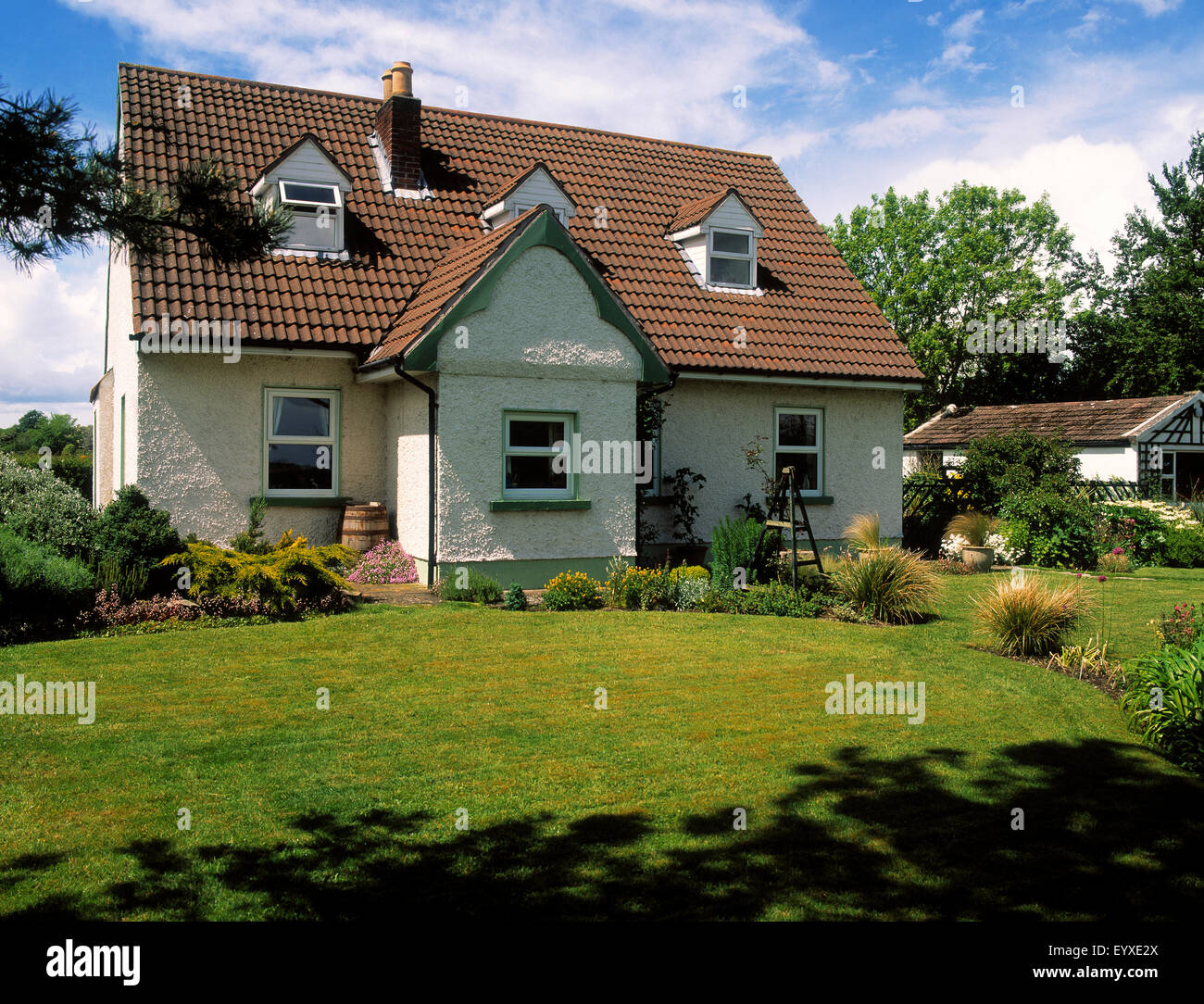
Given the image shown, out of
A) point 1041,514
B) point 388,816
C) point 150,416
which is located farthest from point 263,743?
point 1041,514

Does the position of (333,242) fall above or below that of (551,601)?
above

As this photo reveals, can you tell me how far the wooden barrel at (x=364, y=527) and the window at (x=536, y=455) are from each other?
2.37m

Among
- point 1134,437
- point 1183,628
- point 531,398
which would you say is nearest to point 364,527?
point 531,398

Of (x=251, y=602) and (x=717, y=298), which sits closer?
(x=251, y=602)

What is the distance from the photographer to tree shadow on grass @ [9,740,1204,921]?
448cm

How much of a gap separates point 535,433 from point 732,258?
6634 mm

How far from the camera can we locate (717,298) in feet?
59.5

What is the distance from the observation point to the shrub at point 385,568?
1428 centimetres

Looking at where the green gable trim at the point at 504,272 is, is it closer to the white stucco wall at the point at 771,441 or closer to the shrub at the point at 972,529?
the white stucco wall at the point at 771,441

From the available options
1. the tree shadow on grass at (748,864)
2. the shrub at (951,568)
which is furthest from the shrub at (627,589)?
the shrub at (951,568)

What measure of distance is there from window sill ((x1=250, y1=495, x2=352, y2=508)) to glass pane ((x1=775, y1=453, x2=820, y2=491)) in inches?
317

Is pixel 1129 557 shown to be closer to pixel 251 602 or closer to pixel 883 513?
pixel 883 513

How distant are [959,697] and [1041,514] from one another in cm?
1272

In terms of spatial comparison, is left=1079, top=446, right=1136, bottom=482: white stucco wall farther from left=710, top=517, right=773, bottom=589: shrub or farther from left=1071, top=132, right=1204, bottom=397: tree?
left=710, top=517, right=773, bottom=589: shrub
